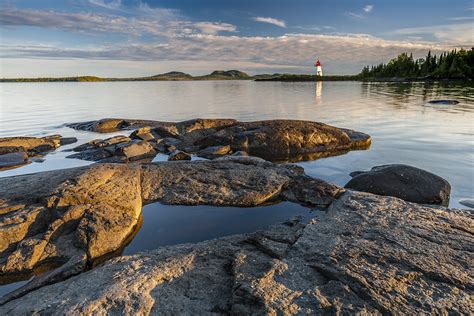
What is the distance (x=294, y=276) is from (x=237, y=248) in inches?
45.8

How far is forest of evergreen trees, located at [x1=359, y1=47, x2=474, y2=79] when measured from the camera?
93188mm

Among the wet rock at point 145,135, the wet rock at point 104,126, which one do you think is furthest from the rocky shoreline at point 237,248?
the wet rock at point 104,126

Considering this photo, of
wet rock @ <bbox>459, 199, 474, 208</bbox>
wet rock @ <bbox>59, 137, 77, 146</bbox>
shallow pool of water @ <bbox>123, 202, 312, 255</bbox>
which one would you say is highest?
wet rock @ <bbox>59, 137, 77, 146</bbox>

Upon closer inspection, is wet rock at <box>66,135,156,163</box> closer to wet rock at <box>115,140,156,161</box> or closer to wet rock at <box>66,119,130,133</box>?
wet rock at <box>115,140,156,161</box>

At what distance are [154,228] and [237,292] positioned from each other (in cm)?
307

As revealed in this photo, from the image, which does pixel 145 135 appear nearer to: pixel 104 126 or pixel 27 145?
pixel 27 145

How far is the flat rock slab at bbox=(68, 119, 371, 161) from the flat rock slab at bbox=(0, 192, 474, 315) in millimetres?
7582

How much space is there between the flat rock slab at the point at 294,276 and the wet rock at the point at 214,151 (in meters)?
7.49

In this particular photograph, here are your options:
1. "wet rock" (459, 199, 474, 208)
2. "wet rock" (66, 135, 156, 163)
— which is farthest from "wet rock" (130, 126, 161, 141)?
"wet rock" (459, 199, 474, 208)

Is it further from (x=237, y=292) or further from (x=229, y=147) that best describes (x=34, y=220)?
(x=229, y=147)

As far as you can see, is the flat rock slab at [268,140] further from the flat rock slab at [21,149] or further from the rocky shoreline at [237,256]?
the rocky shoreline at [237,256]

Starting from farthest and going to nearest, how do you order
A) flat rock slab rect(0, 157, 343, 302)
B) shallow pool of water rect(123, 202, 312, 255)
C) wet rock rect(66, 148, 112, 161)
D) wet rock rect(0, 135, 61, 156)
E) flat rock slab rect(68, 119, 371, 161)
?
wet rock rect(0, 135, 61, 156)
flat rock slab rect(68, 119, 371, 161)
wet rock rect(66, 148, 112, 161)
shallow pool of water rect(123, 202, 312, 255)
flat rock slab rect(0, 157, 343, 302)

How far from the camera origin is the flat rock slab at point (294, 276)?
3.61m

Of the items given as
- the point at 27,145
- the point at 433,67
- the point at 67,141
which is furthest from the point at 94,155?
the point at 433,67
